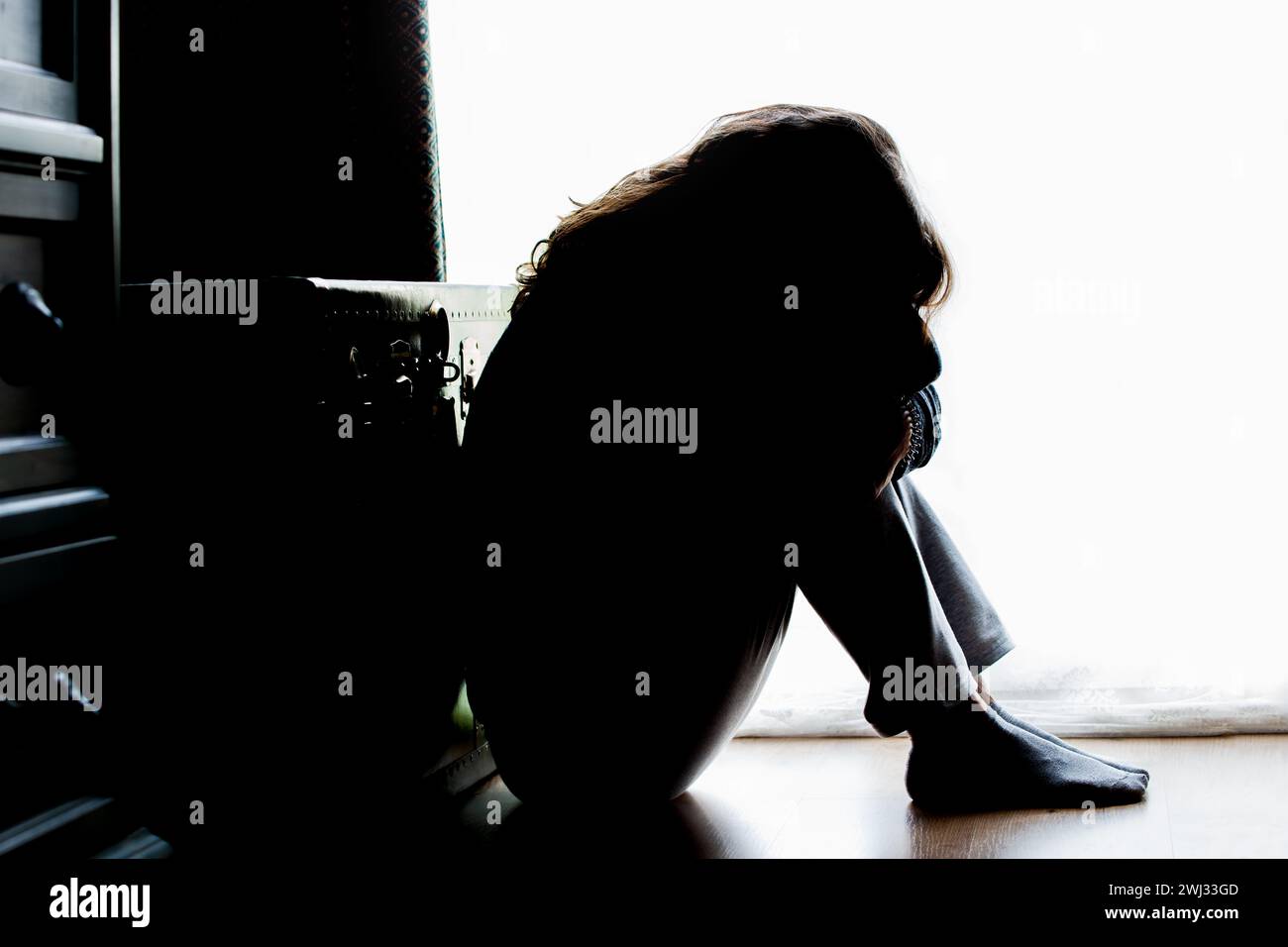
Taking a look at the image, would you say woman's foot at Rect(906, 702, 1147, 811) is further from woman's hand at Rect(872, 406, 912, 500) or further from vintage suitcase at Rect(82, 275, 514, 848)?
vintage suitcase at Rect(82, 275, 514, 848)

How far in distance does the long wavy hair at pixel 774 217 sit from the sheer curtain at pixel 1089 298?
0.43m

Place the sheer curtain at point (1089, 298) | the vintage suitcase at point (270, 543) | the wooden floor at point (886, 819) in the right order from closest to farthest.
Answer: the vintage suitcase at point (270, 543), the wooden floor at point (886, 819), the sheer curtain at point (1089, 298)

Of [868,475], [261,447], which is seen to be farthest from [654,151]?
[261,447]

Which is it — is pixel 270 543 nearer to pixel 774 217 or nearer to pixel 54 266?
pixel 54 266

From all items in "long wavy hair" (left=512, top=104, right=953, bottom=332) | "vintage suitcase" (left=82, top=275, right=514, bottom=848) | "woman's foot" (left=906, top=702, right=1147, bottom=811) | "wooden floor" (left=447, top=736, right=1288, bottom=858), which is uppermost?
"long wavy hair" (left=512, top=104, right=953, bottom=332)

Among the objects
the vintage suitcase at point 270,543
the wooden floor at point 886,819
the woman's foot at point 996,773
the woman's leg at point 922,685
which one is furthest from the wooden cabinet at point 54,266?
the woman's foot at point 996,773

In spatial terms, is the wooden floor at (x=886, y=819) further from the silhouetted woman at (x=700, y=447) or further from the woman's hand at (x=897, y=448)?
the woman's hand at (x=897, y=448)

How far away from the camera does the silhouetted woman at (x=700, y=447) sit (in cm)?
123

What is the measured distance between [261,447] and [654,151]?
2.92 feet

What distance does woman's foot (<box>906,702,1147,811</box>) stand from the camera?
4.65ft

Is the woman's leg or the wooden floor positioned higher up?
the woman's leg

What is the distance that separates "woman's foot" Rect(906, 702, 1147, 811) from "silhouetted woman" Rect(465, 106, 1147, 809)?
0.08 metres

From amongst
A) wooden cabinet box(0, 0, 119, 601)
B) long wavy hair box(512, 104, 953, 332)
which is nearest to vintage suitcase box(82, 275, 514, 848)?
wooden cabinet box(0, 0, 119, 601)

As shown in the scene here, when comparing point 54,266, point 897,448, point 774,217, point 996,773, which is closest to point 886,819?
point 996,773
